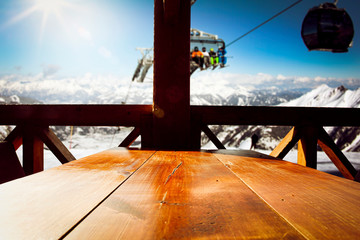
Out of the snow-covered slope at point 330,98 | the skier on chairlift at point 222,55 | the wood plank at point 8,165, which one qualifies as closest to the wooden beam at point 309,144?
the wood plank at point 8,165

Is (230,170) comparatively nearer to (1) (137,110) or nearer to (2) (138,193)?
(2) (138,193)

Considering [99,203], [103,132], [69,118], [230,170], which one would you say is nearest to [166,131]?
[230,170]

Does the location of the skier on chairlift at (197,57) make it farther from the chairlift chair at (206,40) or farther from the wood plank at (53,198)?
the wood plank at (53,198)

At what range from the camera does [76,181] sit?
618 millimetres

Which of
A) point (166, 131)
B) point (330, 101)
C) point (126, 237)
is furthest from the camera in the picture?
point (330, 101)

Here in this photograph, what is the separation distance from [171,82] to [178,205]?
1.13 metres

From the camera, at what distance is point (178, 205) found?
46cm

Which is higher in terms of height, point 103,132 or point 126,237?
point 126,237

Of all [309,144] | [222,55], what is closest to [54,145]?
[309,144]

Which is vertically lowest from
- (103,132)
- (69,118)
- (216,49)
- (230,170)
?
(103,132)

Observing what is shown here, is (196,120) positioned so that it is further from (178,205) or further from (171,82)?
(178,205)

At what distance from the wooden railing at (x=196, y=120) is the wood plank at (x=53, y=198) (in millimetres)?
994

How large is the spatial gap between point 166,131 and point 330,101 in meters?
19.7

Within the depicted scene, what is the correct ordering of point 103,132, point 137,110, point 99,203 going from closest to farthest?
point 99,203
point 137,110
point 103,132
